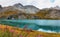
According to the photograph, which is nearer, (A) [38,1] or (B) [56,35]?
(B) [56,35]

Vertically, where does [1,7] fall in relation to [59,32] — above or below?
above

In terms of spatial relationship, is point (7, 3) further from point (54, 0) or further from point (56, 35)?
point (56, 35)

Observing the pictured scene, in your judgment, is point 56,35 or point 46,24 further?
point 46,24

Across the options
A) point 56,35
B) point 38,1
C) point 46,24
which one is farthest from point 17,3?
point 56,35

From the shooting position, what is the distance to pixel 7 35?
78.2 inches

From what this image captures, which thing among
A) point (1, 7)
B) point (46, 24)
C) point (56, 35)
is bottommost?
point (56, 35)

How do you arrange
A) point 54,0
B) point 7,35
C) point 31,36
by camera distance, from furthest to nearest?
point 54,0
point 31,36
point 7,35

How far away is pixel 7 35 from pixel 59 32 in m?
1.51

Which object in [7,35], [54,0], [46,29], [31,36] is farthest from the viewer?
[54,0]

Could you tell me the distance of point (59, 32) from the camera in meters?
3.16

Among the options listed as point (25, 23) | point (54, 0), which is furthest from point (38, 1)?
point (25, 23)

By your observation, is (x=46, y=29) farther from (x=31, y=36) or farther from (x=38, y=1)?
(x=38, y=1)

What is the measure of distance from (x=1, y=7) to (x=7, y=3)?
0.59 feet

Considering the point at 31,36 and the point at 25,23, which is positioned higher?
the point at 25,23
